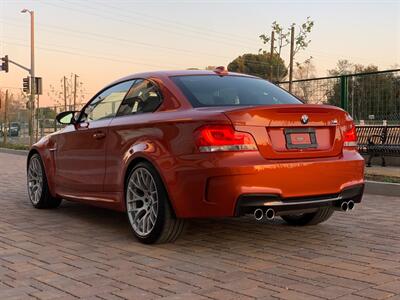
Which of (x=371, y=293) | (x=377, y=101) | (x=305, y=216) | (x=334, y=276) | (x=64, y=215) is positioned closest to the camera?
(x=371, y=293)

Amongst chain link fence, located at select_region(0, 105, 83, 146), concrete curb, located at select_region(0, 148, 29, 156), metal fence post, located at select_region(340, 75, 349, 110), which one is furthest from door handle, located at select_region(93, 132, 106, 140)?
concrete curb, located at select_region(0, 148, 29, 156)

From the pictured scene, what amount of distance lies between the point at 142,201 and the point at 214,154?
1.11 meters

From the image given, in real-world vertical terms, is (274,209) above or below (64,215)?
above

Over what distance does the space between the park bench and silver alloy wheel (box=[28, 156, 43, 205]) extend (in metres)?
7.17

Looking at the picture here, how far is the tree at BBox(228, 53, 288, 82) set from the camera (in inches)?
1371

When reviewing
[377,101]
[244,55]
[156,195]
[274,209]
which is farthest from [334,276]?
[244,55]

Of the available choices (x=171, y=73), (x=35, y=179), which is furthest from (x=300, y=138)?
(x=35, y=179)

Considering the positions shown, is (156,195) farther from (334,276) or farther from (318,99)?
(318,99)

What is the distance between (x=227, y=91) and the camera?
5.25 metres

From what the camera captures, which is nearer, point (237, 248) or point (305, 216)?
point (237, 248)

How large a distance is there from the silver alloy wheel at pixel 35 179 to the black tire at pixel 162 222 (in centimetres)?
264

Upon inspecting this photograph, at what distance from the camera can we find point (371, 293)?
3609mm

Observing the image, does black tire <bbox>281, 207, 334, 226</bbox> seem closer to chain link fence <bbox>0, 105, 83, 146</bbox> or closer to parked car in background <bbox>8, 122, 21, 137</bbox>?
chain link fence <bbox>0, 105, 83, 146</bbox>

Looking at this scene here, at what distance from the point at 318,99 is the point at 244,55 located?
153 ft
